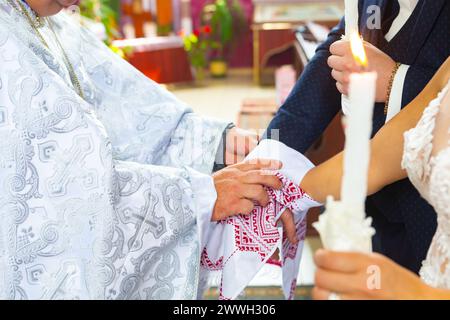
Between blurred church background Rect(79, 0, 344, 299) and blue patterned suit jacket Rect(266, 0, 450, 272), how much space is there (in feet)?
14.6

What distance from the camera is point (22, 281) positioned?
1.37 metres

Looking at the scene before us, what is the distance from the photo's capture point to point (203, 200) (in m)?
1.51

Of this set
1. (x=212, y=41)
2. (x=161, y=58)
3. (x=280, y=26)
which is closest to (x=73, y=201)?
(x=280, y=26)

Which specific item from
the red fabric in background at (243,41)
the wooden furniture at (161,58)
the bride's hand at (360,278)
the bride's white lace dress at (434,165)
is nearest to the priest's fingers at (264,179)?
the bride's white lace dress at (434,165)

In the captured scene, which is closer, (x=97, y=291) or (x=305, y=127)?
(x=97, y=291)

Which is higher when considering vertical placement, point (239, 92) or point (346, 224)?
point (346, 224)

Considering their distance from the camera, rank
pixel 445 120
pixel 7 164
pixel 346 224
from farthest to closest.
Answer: pixel 7 164 → pixel 445 120 → pixel 346 224

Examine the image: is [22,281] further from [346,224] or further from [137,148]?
[346,224]

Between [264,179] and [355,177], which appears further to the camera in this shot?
[264,179]

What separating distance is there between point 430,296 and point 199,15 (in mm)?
8110

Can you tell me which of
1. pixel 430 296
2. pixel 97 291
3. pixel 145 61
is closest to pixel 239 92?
pixel 145 61

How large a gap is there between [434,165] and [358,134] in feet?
1.77

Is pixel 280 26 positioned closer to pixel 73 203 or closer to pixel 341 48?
pixel 341 48

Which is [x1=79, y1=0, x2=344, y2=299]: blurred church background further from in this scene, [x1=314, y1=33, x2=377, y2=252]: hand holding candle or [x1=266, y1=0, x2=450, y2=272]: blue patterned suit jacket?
[x1=314, y1=33, x2=377, y2=252]: hand holding candle
